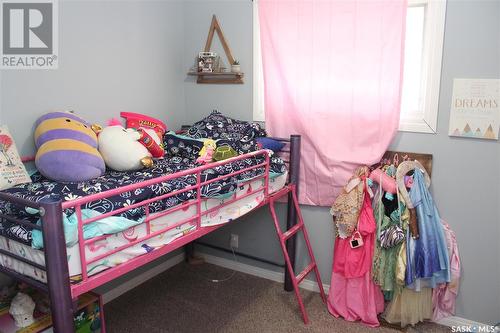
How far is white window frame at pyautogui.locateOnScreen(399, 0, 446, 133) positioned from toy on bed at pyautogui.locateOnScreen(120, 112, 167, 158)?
1.55 meters

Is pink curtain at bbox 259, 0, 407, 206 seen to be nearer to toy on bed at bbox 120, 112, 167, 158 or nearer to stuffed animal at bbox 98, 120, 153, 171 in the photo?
toy on bed at bbox 120, 112, 167, 158

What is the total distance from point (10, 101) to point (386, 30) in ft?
6.97

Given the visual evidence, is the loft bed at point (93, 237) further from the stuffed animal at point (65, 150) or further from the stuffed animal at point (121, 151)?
the stuffed animal at point (121, 151)

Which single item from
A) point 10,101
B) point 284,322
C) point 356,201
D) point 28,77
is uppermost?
point 28,77

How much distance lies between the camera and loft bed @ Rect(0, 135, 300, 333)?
128cm

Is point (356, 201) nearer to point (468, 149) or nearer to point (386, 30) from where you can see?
point (468, 149)

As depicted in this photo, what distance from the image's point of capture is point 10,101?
6.66 feet

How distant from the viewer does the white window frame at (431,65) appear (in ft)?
7.32

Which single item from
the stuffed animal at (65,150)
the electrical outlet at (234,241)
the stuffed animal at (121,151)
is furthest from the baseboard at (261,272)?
the stuffed animal at (65,150)

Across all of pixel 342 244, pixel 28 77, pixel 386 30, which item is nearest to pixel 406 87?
pixel 386 30

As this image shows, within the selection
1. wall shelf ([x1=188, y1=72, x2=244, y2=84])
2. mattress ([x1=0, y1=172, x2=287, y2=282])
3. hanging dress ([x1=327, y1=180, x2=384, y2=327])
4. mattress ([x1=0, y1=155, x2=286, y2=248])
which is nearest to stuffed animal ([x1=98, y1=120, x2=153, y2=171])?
mattress ([x1=0, y1=155, x2=286, y2=248])

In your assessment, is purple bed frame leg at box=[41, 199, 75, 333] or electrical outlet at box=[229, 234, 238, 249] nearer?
purple bed frame leg at box=[41, 199, 75, 333]

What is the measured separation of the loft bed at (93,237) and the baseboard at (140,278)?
1.14 metres

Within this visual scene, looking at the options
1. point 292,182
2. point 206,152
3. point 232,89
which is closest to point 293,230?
point 292,182
